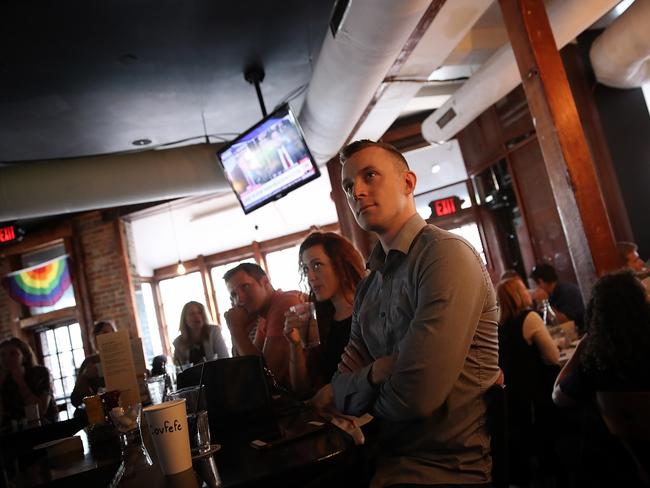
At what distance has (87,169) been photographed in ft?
16.1

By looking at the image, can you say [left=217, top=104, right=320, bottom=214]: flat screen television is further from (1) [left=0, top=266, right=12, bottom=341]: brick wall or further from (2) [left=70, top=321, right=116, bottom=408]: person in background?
(1) [left=0, top=266, right=12, bottom=341]: brick wall

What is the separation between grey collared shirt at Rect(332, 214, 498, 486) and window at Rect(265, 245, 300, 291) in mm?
8183

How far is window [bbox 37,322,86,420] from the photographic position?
8.14m

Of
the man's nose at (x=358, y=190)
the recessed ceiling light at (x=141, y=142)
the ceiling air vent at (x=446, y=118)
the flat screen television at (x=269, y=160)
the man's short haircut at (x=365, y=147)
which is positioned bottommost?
the man's nose at (x=358, y=190)

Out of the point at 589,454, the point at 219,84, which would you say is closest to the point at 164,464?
the point at 589,454

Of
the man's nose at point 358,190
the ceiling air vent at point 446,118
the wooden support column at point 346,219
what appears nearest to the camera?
the man's nose at point 358,190

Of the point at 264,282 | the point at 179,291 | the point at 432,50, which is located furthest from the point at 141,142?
the point at 179,291

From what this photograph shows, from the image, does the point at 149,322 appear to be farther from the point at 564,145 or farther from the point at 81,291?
the point at 564,145

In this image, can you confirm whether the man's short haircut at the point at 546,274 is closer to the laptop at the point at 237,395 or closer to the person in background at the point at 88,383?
the laptop at the point at 237,395

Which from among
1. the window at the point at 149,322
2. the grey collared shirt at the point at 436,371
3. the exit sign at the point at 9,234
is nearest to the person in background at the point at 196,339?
the exit sign at the point at 9,234

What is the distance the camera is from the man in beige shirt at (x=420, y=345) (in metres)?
1.24

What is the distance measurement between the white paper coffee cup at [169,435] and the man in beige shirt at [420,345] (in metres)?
0.50

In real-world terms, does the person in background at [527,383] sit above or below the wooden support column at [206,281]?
below

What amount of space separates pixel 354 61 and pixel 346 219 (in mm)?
3221
